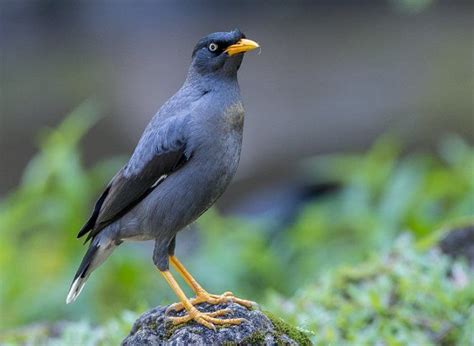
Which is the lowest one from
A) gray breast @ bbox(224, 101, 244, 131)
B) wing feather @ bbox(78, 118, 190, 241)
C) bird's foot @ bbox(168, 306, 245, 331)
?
bird's foot @ bbox(168, 306, 245, 331)

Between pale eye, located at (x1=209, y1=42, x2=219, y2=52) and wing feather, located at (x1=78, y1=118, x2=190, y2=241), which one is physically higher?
pale eye, located at (x1=209, y1=42, x2=219, y2=52)

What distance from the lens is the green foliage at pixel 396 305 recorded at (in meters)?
5.98

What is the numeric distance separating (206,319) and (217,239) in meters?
4.70

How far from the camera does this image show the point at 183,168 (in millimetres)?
4941

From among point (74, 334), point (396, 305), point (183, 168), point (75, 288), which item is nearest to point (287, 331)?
point (183, 168)

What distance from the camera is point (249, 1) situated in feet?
114

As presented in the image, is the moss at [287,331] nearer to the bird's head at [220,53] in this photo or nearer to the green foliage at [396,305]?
the green foliage at [396,305]

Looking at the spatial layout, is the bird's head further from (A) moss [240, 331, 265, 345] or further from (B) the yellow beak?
(A) moss [240, 331, 265, 345]

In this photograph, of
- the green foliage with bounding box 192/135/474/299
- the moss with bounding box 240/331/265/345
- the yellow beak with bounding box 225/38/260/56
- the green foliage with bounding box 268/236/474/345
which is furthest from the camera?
the green foliage with bounding box 192/135/474/299

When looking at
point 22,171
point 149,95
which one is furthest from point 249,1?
point 22,171

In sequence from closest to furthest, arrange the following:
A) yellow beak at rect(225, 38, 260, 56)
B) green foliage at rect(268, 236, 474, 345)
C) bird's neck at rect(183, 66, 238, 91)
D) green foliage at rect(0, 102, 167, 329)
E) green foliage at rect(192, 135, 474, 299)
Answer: yellow beak at rect(225, 38, 260, 56) → bird's neck at rect(183, 66, 238, 91) → green foliage at rect(268, 236, 474, 345) → green foliage at rect(0, 102, 167, 329) → green foliage at rect(192, 135, 474, 299)

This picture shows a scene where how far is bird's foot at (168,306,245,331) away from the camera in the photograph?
4.54 metres

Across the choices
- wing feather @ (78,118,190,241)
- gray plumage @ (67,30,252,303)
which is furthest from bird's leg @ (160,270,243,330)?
wing feather @ (78,118,190,241)

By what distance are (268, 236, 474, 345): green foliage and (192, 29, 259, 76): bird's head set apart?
5.60 feet
